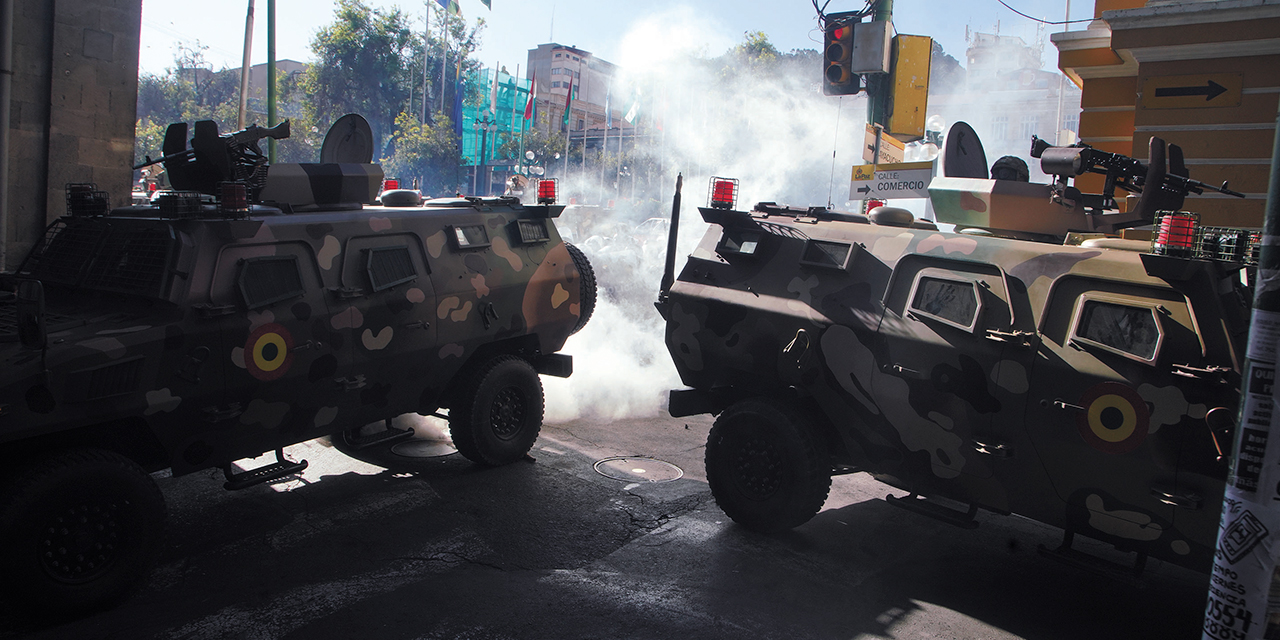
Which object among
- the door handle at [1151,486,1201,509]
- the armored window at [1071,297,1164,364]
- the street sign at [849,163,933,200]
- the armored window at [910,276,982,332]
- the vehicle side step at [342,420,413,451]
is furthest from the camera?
the street sign at [849,163,933,200]

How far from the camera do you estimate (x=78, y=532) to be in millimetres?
4656

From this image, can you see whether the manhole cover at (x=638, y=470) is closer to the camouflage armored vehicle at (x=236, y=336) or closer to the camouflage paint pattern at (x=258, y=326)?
the camouflage armored vehicle at (x=236, y=336)

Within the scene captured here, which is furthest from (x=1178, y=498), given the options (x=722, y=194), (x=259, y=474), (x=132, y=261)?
(x=132, y=261)

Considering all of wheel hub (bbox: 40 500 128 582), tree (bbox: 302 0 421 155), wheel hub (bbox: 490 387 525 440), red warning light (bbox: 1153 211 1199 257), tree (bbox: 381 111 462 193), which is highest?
tree (bbox: 302 0 421 155)

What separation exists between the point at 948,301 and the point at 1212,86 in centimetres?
Result: 676

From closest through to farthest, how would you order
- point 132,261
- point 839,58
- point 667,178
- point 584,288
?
point 132,261 < point 584,288 < point 839,58 < point 667,178

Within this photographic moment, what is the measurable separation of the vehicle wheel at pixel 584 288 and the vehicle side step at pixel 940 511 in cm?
387

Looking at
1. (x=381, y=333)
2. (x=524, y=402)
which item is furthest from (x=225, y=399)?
(x=524, y=402)

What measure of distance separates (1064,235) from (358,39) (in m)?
56.1

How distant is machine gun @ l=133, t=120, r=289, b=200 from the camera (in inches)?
263

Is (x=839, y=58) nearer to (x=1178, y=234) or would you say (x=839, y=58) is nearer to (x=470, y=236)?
(x=470, y=236)

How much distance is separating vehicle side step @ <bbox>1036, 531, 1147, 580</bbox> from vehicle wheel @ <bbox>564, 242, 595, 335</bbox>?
4830 mm

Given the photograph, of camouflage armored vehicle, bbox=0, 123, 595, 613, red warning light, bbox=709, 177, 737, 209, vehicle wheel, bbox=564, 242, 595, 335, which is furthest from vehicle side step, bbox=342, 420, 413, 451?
red warning light, bbox=709, 177, 737, 209

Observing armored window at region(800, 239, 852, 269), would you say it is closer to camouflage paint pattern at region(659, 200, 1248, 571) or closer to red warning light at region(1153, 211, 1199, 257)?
camouflage paint pattern at region(659, 200, 1248, 571)
